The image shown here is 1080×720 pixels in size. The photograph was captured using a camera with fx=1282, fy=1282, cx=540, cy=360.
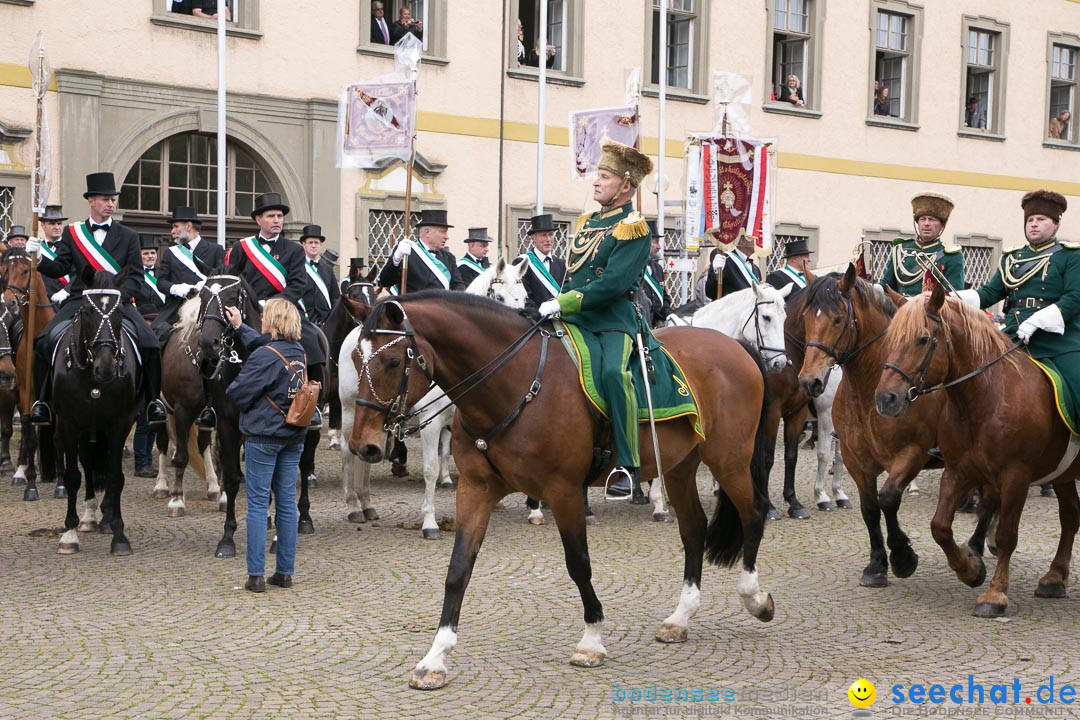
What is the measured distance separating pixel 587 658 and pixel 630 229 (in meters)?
2.13

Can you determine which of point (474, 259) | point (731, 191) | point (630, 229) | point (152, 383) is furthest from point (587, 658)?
point (731, 191)

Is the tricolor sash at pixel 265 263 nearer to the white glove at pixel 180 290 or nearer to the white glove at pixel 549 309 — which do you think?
the white glove at pixel 180 290

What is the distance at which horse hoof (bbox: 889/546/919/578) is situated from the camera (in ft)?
26.5

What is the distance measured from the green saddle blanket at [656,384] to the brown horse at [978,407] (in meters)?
1.31

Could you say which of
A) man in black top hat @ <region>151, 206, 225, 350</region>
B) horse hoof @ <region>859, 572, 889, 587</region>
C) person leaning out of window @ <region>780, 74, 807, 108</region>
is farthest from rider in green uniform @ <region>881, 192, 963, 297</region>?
person leaning out of window @ <region>780, 74, 807, 108</region>

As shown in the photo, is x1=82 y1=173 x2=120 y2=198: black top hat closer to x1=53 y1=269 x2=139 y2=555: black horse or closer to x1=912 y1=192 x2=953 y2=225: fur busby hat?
x1=53 y1=269 x2=139 y2=555: black horse

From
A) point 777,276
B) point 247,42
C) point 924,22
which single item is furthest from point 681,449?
point 924,22

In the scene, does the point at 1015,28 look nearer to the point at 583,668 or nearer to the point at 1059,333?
the point at 1059,333

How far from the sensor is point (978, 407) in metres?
7.50

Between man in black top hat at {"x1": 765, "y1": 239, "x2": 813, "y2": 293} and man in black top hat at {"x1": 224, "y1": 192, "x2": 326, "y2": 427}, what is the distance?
174 inches

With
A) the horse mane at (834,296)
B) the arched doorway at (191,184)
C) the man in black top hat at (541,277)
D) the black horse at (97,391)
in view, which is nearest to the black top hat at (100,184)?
the black horse at (97,391)

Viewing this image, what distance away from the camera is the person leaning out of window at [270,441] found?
26.1ft

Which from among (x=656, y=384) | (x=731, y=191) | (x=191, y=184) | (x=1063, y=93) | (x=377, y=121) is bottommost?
(x=656, y=384)

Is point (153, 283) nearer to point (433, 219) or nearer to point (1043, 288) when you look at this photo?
point (433, 219)
